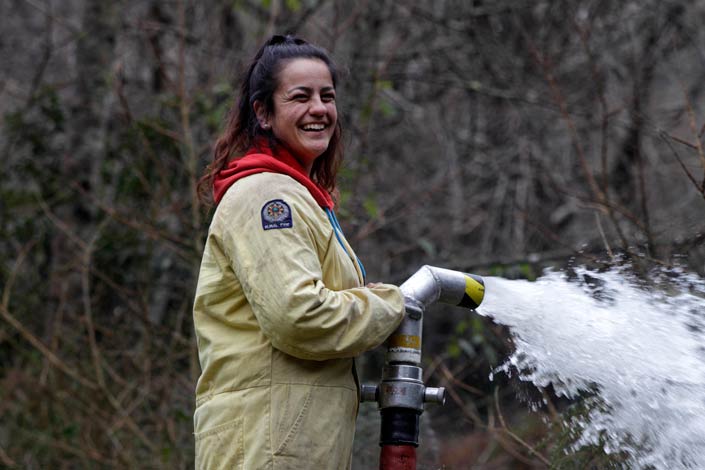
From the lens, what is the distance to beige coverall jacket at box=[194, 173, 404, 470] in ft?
7.80

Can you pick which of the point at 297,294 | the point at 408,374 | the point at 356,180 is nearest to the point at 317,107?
the point at 297,294

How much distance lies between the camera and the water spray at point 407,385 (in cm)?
257

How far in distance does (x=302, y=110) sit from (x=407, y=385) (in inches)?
29.7

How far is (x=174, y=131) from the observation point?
19.7 ft

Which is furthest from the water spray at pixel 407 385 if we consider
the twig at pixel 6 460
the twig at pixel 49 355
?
the twig at pixel 6 460

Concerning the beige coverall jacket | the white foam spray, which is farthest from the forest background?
the beige coverall jacket

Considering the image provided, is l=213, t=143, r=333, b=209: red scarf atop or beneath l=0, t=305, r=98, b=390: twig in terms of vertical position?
atop

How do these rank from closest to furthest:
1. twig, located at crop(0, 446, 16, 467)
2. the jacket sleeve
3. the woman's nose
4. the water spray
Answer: the jacket sleeve, the water spray, the woman's nose, twig, located at crop(0, 446, 16, 467)

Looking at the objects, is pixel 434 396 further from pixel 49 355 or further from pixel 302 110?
pixel 49 355

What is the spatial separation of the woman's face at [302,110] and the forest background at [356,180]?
128 cm

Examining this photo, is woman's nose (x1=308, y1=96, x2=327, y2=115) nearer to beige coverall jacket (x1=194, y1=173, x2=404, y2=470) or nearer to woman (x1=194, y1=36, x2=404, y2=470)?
woman (x1=194, y1=36, x2=404, y2=470)

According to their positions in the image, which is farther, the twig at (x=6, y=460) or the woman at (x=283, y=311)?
the twig at (x=6, y=460)

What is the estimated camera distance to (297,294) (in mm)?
2344

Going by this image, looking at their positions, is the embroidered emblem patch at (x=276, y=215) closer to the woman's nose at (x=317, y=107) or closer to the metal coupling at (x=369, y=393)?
the woman's nose at (x=317, y=107)
